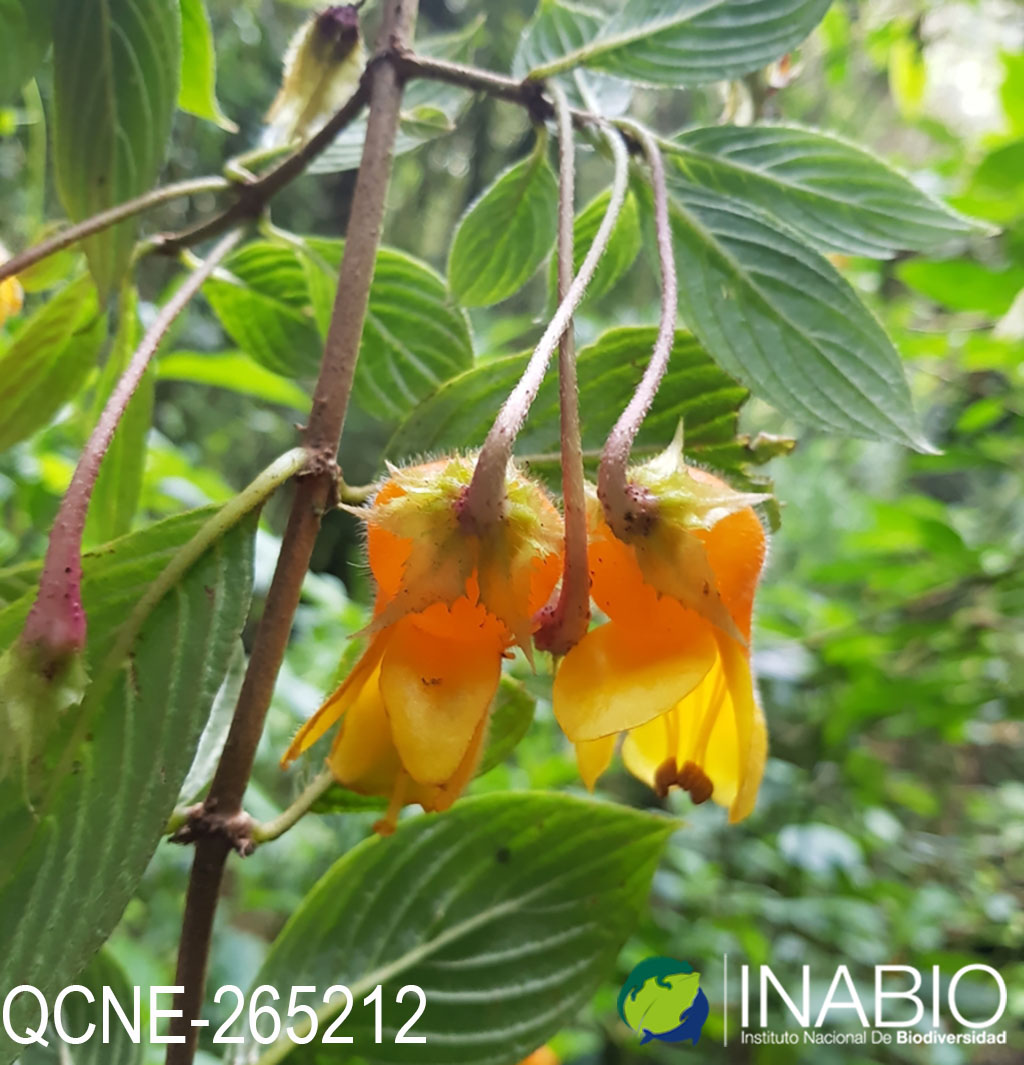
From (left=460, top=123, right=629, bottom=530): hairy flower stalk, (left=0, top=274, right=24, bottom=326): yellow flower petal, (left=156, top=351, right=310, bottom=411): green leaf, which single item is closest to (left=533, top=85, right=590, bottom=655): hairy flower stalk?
(left=460, top=123, right=629, bottom=530): hairy flower stalk

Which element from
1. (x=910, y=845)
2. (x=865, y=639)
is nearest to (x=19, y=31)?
(x=865, y=639)

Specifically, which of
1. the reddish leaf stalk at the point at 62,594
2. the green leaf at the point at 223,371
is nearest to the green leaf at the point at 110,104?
the reddish leaf stalk at the point at 62,594

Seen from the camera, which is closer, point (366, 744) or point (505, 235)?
point (366, 744)

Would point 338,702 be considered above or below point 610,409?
below

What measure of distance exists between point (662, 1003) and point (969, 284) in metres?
0.84

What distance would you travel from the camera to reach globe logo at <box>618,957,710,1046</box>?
41 cm

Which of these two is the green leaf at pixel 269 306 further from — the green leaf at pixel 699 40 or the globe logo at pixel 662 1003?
the globe logo at pixel 662 1003

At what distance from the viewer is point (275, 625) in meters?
0.29

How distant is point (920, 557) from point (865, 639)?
0.88ft

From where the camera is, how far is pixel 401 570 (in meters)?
0.28

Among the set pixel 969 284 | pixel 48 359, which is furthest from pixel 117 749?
pixel 969 284

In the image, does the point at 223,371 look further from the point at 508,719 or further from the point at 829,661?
the point at 829,661

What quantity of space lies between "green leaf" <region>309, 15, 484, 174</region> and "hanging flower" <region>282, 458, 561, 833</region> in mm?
241

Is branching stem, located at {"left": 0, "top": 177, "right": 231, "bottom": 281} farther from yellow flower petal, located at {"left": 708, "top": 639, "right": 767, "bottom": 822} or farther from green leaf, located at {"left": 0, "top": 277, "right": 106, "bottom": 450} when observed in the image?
yellow flower petal, located at {"left": 708, "top": 639, "right": 767, "bottom": 822}
